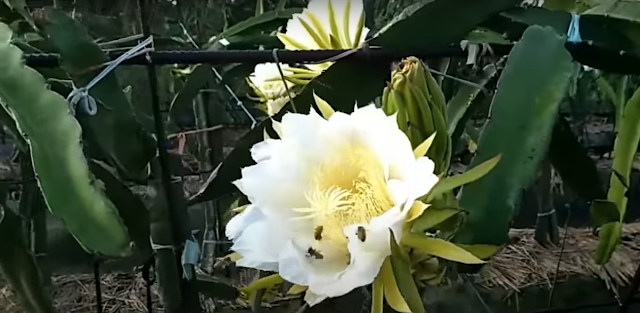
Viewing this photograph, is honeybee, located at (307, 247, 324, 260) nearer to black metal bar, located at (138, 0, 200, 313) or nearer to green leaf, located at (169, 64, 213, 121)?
black metal bar, located at (138, 0, 200, 313)

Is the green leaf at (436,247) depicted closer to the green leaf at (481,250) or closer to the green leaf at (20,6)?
the green leaf at (481,250)

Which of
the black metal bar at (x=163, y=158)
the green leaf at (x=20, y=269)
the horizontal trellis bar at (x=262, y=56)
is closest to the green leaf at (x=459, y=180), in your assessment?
the horizontal trellis bar at (x=262, y=56)

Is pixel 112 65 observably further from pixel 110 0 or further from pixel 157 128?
pixel 110 0

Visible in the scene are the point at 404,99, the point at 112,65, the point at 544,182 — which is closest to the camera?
the point at 404,99

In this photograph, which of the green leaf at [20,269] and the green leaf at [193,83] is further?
the green leaf at [193,83]

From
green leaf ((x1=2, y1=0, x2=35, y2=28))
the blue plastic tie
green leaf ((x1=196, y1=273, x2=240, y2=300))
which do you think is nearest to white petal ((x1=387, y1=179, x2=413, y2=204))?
the blue plastic tie

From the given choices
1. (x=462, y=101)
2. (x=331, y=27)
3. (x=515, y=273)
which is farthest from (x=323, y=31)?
(x=515, y=273)

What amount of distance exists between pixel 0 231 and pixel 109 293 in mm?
473

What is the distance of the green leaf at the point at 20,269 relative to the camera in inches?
22.0

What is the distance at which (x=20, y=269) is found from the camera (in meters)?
0.57

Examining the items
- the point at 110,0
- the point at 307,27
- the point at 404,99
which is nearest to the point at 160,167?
the point at 307,27

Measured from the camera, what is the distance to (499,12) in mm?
515

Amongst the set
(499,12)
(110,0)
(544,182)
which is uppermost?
(110,0)

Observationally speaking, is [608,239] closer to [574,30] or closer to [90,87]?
[574,30]
